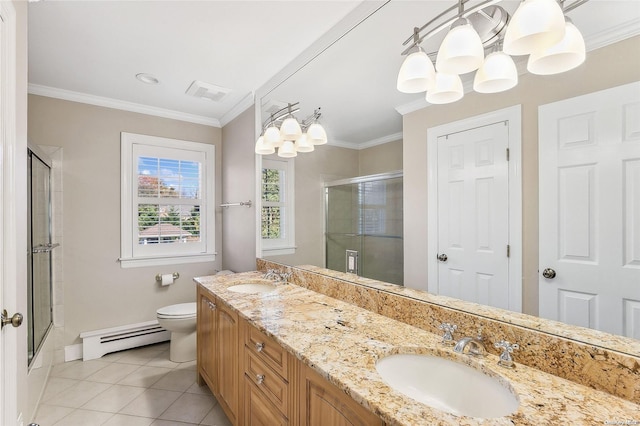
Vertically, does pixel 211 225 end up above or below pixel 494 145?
below

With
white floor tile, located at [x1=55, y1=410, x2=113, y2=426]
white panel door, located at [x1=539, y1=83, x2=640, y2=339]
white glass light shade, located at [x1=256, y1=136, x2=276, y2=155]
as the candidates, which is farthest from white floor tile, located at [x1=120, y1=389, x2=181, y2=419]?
white panel door, located at [x1=539, y1=83, x2=640, y2=339]

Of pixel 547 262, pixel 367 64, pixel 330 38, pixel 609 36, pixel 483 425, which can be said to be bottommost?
pixel 483 425

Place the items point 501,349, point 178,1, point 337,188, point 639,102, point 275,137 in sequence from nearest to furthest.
A: point 639,102 → point 501,349 → point 178,1 → point 337,188 → point 275,137

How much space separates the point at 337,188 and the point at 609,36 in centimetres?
126

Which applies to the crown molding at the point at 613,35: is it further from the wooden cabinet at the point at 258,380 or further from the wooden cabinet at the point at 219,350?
the wooden cabinet at the point at 219,350

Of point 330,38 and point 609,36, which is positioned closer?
point 609,36

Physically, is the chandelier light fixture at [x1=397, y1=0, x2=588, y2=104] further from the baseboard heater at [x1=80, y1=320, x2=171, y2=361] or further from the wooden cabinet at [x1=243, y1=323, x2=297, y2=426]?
the baseboard heater at [x1=80, y1=320, x2=171, y2=361]

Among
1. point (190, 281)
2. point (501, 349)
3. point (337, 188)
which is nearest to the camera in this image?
point (501, 349)

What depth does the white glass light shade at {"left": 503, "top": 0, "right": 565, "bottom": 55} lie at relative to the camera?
0.86 metres

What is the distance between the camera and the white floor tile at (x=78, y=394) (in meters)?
2.12

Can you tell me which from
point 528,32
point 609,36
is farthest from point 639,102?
point 528,32

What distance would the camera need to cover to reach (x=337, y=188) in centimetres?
185

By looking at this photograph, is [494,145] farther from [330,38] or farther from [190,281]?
[190,281]

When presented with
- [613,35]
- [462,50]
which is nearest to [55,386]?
[462,50]
